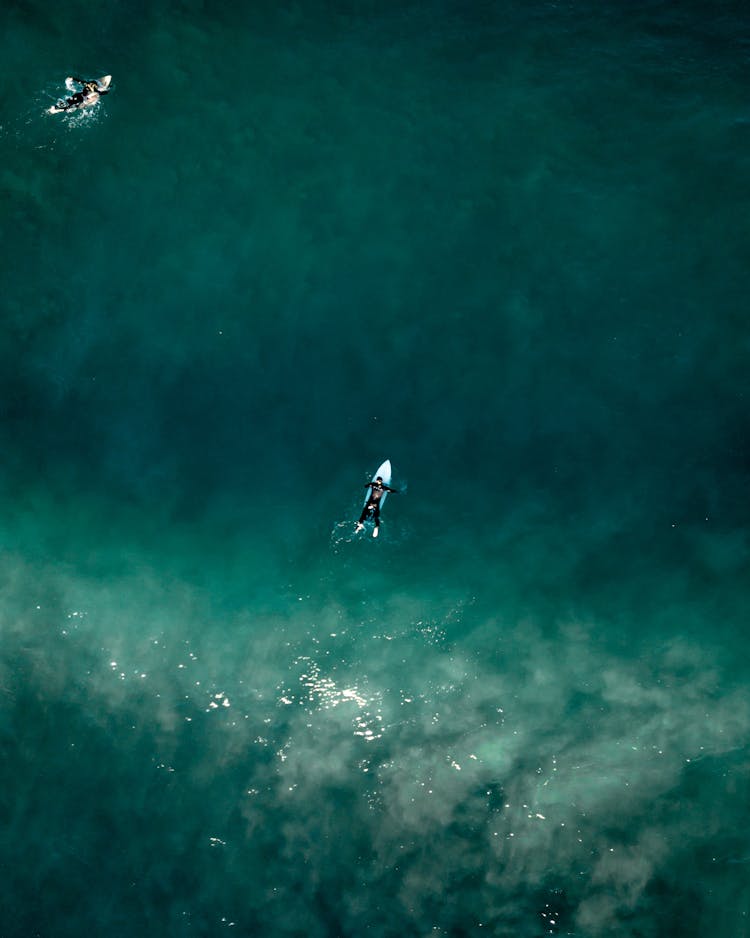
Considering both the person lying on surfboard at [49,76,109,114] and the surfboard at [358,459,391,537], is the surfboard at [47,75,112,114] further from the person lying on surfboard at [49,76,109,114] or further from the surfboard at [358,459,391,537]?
the surfboard at [358,459,391,537]

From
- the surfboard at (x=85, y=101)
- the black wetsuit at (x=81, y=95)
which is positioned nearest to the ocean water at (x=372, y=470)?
the surfboard at (x=85, y=101)

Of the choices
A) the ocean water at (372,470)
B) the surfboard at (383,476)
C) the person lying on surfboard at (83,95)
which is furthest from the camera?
the person lying on surfboard at (83,95)

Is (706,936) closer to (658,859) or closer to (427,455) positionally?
(658,859)

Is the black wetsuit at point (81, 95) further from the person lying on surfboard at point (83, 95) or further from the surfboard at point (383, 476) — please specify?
the surfboard at point (383, 476)

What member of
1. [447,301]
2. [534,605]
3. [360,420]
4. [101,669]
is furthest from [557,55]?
[101,669]

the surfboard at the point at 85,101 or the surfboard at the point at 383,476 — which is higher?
the surfboard at the point at 85,101

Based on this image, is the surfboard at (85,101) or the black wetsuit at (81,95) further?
the surfboard at (85,101)

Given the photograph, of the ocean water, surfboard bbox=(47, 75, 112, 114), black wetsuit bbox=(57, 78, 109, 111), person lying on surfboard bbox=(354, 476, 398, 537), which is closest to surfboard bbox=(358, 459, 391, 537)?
person lying on surfboard bbox=(354, 476, 398, 537)
